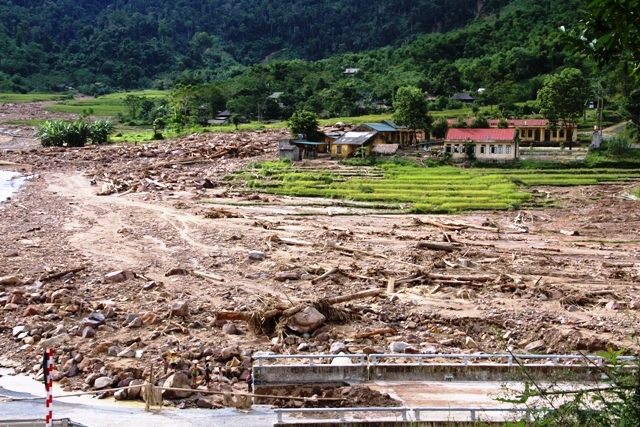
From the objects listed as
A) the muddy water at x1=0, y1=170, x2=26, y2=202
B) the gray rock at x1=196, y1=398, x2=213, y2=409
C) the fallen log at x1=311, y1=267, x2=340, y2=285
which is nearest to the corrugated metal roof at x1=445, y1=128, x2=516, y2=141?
the muddy water at x1=0, y1=170, x2=26, y2=202

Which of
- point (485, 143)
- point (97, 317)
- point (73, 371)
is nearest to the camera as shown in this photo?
point (73, 371)

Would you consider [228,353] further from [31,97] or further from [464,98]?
[31,97]

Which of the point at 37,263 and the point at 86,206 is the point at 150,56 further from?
the point at 37,263

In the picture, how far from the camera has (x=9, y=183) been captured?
50.6 m

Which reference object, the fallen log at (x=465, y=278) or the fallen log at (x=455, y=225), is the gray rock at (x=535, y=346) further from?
the fallen log at (x=455, y=225)

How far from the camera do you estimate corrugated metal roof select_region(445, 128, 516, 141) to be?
176ft

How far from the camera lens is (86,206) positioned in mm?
40062

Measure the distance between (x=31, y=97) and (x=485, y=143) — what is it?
84.8 meters

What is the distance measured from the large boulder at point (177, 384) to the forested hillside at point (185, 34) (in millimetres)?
121115

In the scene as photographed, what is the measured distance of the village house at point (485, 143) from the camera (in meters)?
53.7

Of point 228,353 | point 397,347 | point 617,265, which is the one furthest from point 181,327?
point 617,265

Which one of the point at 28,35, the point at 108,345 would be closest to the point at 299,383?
the point at 108,345

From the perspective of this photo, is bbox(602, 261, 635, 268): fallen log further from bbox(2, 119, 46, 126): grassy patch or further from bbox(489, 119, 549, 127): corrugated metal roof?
bbox(2, 119, 46, 126): grassy patch

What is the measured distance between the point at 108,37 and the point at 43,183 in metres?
125
